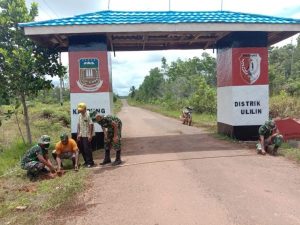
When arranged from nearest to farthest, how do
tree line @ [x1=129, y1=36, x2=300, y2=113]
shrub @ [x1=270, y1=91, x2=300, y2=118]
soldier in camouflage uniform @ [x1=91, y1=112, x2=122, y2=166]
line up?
soldier in camouflage uniform @ [x1=91, y1=112, x2=122, y2=166] < shrub @ [x1=270, y1=91, x2=300, y2=118] < tree line @ [x1=129, y1=36, x2=300, y2=113]

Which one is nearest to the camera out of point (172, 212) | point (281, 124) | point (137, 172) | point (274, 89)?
point (172, 212)

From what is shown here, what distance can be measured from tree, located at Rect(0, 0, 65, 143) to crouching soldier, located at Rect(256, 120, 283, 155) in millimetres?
6873

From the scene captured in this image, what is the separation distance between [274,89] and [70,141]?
24.3 m

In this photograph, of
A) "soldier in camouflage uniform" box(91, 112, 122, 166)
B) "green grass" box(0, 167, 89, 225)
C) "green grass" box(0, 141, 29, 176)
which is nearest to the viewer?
"green grass" box(0, 167, 89, 225)

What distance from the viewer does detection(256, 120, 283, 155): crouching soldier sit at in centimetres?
1011

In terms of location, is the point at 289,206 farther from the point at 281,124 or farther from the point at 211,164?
the point at 281,124

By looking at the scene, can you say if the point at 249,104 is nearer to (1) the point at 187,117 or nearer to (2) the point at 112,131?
(2) the point at 112,131

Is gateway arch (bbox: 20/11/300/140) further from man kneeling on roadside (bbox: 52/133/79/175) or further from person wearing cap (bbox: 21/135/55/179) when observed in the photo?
person wearing cap (bbox: 21/135/55/179)

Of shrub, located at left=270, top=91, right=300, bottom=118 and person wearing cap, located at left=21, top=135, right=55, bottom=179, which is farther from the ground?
shrub, located at left=270, top=91, right=300, bottom=118

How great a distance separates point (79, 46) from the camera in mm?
11570

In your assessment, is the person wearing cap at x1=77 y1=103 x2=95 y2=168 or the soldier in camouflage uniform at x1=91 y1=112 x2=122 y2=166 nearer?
the soldier in camouflage uniform at x1=91 y1=112 x2=122 y2=166

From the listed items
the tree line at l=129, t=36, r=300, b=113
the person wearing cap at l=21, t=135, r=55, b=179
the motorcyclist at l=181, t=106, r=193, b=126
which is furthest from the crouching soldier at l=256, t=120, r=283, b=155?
the tree line at l=129, t=36, r=300, b=113

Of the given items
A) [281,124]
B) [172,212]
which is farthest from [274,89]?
[172,212]

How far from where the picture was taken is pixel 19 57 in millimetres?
11547
